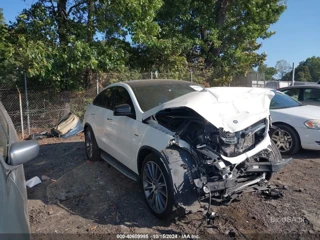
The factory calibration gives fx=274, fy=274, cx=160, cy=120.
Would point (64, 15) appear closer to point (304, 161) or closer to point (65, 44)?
point (65, 44)

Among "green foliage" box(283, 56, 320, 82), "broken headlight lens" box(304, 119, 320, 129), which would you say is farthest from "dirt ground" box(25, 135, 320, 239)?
"green foliage" box(283, 56, 320, 82)

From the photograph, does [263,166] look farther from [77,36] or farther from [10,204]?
[77,36]

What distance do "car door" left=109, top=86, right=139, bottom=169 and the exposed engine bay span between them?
0.43 metres

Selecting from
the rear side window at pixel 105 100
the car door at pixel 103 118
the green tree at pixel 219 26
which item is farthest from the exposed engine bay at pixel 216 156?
the green tree at pixel 219 26

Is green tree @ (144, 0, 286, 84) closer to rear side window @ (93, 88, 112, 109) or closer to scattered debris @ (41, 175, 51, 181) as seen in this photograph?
rear side window @ (93, 88, 112, 109)

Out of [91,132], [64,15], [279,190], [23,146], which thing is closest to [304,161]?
[279,190]

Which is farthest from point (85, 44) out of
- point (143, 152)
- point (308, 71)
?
point (308, 71)

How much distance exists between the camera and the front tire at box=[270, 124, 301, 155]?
588cm

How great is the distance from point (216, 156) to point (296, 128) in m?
3.52

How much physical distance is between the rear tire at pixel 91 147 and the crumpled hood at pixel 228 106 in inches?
81.5

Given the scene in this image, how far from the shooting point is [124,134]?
4.28 metres

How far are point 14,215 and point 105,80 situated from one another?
8.54 metres

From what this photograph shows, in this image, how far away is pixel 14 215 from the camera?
5.98 ft

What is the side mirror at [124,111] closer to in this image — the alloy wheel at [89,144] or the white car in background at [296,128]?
the alloy wheel at [89,144]
